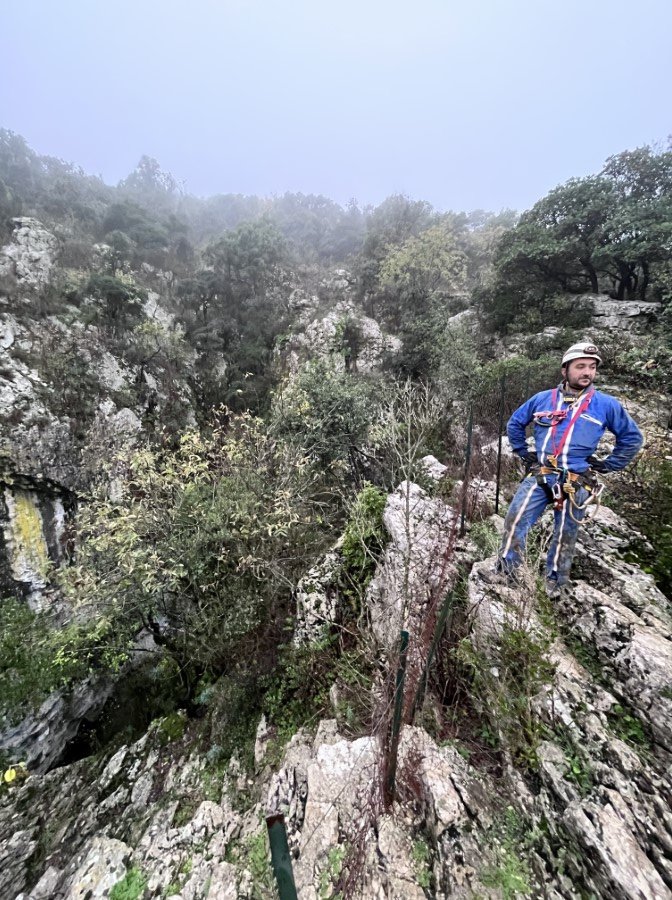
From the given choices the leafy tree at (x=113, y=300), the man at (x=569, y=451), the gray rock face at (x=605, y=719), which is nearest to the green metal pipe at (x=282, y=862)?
the gray rock face at (x=605, y=719)

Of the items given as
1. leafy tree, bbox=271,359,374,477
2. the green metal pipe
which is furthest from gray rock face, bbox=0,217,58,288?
the green metal pipe

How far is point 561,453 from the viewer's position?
303 cm

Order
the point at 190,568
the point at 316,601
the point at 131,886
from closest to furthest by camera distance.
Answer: the point at 131,886
the point at 316,601
the point at 190,568

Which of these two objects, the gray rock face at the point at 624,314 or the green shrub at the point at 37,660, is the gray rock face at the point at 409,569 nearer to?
the green shrub at the point at 37,660

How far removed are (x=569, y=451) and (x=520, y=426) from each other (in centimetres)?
55

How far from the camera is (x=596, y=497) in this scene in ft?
9.86

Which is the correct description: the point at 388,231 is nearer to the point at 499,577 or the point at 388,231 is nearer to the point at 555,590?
the point at 499,577

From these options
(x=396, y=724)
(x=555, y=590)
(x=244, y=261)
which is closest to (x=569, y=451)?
(x=555, y=590)

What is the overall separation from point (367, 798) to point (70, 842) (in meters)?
4.46

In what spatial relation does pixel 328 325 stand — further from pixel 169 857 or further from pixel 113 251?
pixel 169 857

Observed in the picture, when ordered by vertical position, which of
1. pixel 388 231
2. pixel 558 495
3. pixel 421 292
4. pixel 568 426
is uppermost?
pixel 388 231

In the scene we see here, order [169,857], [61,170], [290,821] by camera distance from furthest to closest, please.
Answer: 1. [61,170]
2. [169,857]
3. [290,821]

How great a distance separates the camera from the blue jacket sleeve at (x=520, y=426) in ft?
11.1

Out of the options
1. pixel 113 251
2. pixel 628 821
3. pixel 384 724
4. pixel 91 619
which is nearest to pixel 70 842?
pixel 91 619
